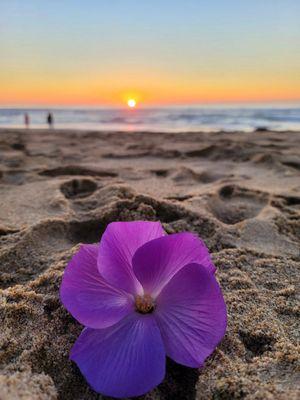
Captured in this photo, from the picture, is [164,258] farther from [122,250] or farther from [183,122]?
[183,122]

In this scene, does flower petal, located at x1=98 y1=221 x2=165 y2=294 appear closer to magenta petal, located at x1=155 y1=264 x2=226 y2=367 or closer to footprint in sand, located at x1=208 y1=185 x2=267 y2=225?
magenta petal, located at x1=155 y1=264 x2=226 y2=367

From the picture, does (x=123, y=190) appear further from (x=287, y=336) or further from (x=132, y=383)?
(x=132, y=383)

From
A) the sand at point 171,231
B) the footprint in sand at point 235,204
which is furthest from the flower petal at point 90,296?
the footprint in sand at point 235,204

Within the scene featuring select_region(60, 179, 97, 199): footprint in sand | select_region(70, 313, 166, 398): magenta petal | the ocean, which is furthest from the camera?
the ocean

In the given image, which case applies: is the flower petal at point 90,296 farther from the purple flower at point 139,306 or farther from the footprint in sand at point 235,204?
the footprint in sand at point 235,204

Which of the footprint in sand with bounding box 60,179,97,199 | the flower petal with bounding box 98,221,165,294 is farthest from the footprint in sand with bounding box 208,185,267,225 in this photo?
the flower petal with bounding box 98,221,165,294

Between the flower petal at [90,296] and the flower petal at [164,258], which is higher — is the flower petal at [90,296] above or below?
below

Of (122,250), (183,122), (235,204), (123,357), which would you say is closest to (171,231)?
(235,204)
